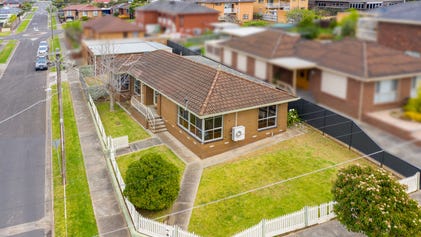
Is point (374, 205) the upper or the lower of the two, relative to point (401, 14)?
lower

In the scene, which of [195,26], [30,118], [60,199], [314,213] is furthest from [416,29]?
[30,118]

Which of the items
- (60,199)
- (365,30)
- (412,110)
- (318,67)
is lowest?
(60,199)

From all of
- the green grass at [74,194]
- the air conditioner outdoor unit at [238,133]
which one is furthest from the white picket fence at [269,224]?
the air conditioner outdoor unit at [238,133]

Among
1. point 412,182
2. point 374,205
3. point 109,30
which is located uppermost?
point 109,30

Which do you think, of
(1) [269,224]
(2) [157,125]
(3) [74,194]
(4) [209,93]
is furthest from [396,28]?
(2) [157,125]

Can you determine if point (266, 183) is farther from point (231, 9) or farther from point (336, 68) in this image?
point (336, 68)

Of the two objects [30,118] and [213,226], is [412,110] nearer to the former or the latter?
[213,226]

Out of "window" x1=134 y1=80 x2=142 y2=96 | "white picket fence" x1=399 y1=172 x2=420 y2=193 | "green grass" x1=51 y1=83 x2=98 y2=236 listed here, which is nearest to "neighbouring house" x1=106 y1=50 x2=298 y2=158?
"window" x1=134 y1=80 x2=142 y2=96
